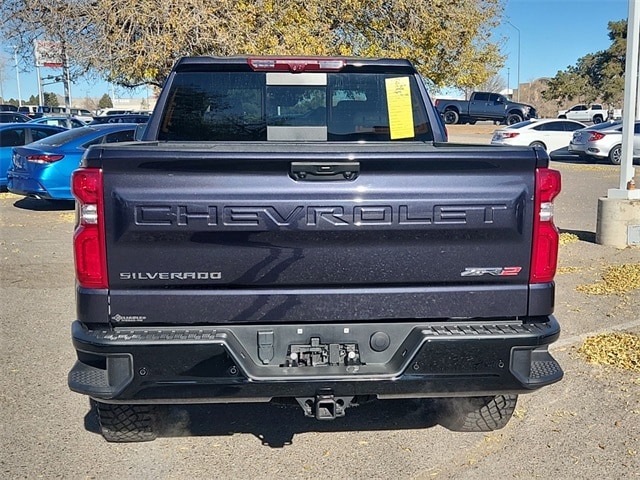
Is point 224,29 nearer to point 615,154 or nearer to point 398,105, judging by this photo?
point 398,105

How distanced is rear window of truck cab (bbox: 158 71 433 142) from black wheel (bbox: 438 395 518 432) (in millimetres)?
1683

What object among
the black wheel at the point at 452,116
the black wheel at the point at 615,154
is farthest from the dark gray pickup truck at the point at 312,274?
the black wheel at the point at 452,116

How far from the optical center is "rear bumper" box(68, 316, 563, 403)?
3.02 meters

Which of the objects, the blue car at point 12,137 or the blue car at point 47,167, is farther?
the blue car at point 12,137

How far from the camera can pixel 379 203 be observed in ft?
9.93

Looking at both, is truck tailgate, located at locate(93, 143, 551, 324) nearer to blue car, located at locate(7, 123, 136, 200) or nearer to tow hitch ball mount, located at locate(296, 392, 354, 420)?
tow hitch ball mount, located at locate(296, 392, 354, 420)

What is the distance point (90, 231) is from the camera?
2.98m

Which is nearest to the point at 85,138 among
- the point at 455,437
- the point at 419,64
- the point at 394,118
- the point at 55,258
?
the point at 55,258

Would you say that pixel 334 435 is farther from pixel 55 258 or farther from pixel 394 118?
pixel 55 258

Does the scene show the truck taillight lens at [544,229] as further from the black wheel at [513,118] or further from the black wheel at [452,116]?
the black wheel at [513,118]

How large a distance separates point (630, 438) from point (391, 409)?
4.59ft

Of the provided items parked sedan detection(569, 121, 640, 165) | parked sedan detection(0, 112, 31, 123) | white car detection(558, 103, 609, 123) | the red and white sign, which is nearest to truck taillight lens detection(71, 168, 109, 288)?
the red and white sign

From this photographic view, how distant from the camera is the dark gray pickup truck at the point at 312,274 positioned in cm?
297

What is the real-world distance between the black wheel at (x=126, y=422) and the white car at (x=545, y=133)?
23.3 meters
